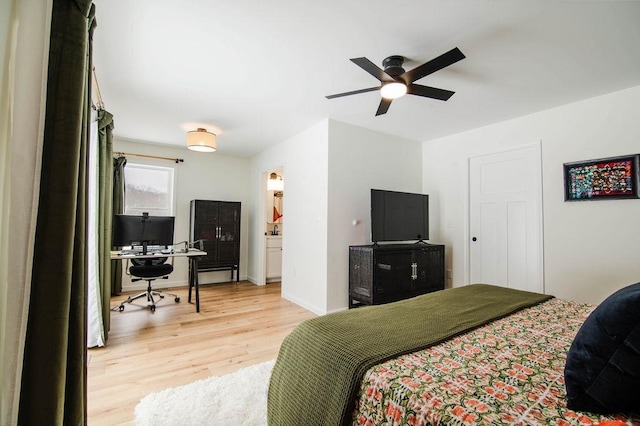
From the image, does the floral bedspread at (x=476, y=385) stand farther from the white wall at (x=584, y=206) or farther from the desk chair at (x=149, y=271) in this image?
the desk chair at (x=149, y=271)

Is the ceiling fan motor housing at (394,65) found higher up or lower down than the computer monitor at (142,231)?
higher up

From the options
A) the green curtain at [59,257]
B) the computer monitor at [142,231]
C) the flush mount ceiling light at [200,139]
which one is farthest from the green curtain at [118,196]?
the green curtain at [59,257]

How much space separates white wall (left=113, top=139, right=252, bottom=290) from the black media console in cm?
302

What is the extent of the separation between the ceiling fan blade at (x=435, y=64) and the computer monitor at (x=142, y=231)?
11.5 ft

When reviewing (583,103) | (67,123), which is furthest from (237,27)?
(583,103)

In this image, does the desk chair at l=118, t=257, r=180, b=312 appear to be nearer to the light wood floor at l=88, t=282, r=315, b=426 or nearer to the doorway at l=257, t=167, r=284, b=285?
the light wood floor at l=88, t=282, r=315, b=426

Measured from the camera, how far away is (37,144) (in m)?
0.95

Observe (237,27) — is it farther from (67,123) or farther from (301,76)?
(67,123)

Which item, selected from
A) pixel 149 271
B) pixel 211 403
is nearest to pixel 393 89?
pixel 211 403

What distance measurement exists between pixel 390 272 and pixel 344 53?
2.55 m

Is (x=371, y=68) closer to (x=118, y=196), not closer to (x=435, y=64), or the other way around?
(x=435, y=64)

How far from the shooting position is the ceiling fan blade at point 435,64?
1991 millimetres

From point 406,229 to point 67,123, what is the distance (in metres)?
3.84

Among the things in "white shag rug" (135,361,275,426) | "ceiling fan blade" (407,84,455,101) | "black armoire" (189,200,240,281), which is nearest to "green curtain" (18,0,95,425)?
"white shag rug" (135,361,275,426)
